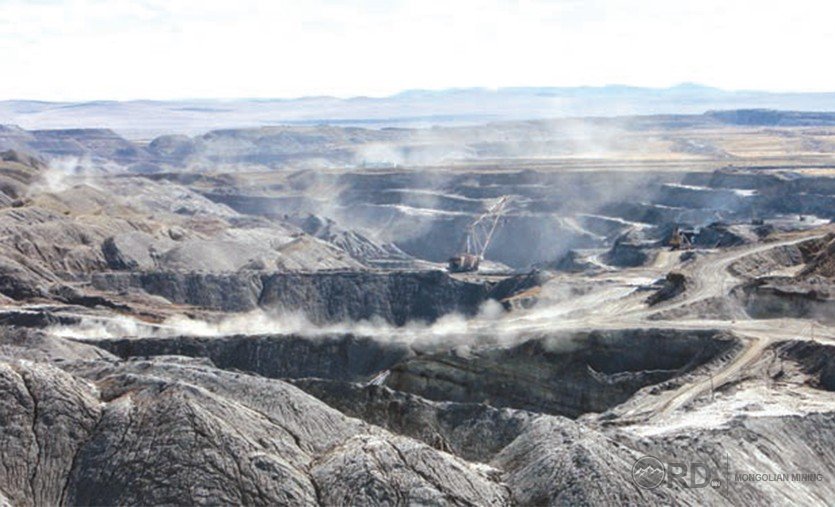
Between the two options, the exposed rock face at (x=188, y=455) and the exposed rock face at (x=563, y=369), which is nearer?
the exposed rock face at (x=188, y=455)

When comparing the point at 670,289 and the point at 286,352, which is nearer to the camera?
the point at 286,352

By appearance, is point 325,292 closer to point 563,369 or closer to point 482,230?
point 563,369

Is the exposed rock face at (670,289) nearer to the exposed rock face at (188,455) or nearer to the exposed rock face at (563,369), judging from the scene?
the exposed rock face at (563,369)

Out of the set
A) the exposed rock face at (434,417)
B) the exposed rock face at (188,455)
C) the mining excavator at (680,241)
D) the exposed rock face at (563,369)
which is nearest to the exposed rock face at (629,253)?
the mining excavator at (680,241)

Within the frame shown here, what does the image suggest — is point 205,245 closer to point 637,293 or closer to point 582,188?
point 637,293

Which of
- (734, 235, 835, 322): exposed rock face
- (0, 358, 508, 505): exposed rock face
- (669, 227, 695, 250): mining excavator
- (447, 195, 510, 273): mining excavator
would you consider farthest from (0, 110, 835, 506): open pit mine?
(447, 195, 510, 273): mining excavator

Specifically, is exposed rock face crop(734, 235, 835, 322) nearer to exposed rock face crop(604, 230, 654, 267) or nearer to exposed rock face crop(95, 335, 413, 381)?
exposed rock face crop(95, 335, 413, 381)

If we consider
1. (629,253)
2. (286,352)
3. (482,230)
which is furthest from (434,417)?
(482,230)

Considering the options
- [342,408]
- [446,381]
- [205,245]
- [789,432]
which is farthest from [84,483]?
[205,245]
